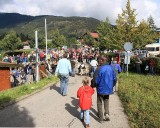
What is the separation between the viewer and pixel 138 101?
12055mm

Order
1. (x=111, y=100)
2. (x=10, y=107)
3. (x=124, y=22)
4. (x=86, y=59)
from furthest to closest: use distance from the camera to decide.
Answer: (x=124, y=22)
(x=86, y=59)
(x=111, y=100)
(x=10, y=107)

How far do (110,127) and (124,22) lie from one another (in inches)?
1580

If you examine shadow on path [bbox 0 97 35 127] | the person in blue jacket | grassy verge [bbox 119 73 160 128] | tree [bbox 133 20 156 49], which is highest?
tree [bbox 133 20 156 49]

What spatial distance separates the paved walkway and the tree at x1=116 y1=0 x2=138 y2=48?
34.3 m

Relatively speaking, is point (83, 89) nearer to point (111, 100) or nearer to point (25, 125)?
point (25, 125)

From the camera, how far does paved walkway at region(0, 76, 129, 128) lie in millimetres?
8859

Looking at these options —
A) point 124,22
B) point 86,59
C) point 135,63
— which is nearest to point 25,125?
point 135,63

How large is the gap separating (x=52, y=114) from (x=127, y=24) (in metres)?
38.7

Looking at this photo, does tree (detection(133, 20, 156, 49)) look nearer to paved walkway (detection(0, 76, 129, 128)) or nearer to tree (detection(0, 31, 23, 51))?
paved walkway (detection(0, 76, 129, 128))

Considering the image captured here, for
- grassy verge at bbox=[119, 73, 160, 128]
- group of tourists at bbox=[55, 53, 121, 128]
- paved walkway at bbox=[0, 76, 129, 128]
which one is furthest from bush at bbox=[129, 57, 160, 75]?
group of tourists at bbox=[55, 53, 121, 128]

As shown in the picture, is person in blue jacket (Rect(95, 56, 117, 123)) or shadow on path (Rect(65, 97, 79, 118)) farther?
shadow on path (Rect(65, 97, 79, 118))

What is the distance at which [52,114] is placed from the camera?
10156 millimetres

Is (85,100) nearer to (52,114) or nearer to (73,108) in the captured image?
(52,114)

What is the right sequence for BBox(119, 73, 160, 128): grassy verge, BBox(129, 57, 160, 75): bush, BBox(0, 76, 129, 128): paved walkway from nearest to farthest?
1. BBox(119, 73, 160, 128): grassy verge
2. BBox(0, 76, 129, 128): paved walkway
3. BBox(129, 57, 160, 75): bush
